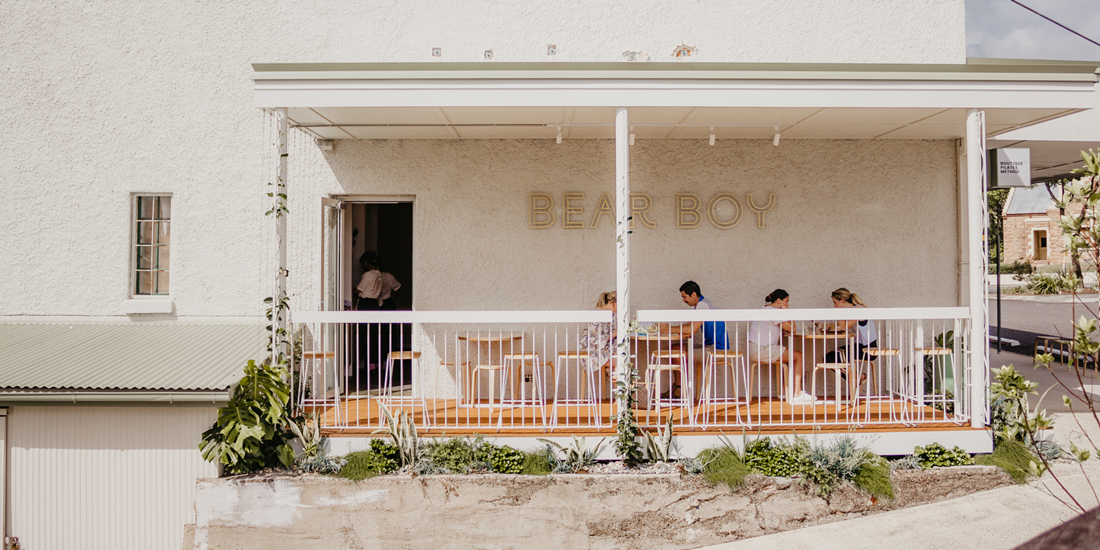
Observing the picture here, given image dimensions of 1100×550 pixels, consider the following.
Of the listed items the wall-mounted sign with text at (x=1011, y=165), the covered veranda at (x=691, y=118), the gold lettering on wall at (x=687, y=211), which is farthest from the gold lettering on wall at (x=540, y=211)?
the wall-mounted sign with text at (x=1011, y=165)

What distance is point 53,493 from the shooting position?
534cm

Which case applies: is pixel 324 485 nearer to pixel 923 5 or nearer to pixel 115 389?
pixel 115 389

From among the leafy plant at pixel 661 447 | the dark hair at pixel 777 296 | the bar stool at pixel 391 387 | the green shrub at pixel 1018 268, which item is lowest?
the leafy plant at pixel 661 447

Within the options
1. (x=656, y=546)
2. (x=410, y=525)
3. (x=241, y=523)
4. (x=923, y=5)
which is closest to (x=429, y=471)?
(x=410, y=525)

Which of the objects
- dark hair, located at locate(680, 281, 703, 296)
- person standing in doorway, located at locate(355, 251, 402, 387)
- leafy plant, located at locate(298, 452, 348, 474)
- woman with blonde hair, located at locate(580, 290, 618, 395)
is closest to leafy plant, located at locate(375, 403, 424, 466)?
leafy plant, located at locate(298, 452, 348, 474)

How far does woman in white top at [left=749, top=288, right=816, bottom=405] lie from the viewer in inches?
241

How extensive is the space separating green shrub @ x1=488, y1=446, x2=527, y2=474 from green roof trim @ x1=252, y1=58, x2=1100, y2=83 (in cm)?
301

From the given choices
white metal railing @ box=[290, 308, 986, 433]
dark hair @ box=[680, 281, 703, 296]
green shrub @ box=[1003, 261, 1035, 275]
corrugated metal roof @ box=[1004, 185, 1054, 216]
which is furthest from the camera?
corrugated metal roof @ box=[1004, 185, 1054, 216]

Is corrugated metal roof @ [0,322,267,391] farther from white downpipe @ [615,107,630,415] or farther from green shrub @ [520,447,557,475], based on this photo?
white downpipe @ [615,107,630,415]

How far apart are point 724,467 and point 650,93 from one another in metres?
3.05

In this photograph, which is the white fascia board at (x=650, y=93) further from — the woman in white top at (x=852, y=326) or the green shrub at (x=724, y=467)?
the green shrub at (x=724, y=467)

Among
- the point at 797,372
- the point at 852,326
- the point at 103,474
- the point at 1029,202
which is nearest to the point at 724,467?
the point at 797,372

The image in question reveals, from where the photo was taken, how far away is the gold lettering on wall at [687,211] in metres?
6.94

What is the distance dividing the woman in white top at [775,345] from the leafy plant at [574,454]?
1.85 meters
